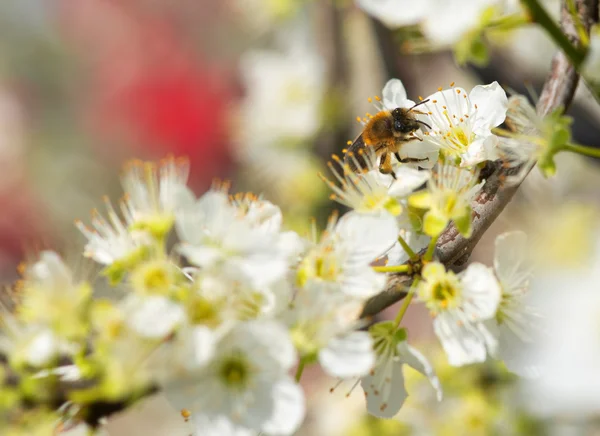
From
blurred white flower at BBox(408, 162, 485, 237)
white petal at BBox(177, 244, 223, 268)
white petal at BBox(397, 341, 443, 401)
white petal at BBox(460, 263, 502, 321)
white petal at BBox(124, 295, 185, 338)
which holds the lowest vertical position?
white petal at BBox(397, 341, 443, 401)

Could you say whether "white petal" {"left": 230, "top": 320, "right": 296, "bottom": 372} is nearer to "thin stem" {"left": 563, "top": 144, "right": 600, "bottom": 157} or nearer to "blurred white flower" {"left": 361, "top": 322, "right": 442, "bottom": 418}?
"blurred white flower" {"left": 361, "top": 322, "right": 442, "bottom": 418}

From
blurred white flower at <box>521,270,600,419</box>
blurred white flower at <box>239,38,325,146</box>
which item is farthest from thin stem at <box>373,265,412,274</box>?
blurred white flower at <box>239,38,325,146</box>

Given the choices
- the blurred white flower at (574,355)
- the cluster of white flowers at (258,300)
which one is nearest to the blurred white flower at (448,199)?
the cluster of white flowers at (258,300)

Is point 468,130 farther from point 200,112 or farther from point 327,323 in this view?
point 200,112

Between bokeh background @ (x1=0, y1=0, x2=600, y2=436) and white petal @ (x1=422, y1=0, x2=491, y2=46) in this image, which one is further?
bokeh background @ (x1=0, y1=0, x2=600, y2=436)

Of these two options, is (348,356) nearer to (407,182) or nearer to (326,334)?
(326,334)

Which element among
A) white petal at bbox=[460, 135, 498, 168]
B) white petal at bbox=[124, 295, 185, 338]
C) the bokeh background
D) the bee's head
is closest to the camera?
white petal at bbox=[124, 295, 185, 338]

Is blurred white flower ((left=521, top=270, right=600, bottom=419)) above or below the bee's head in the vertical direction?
below
